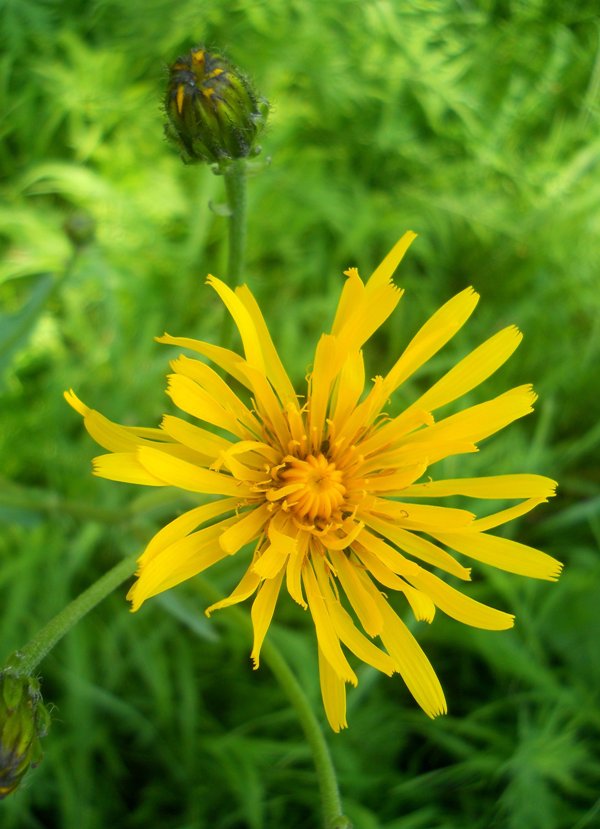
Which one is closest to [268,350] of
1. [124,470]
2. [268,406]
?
[268,406]

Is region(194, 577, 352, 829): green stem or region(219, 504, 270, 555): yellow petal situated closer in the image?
region(219, 504, 270, 555): yellow petal

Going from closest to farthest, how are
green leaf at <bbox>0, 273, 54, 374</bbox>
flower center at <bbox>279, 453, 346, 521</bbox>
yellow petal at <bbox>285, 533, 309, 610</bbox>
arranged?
yellow petal at <bbox>285, 533, 309, 610</bbox>
flower center at <bbox>279, 453, 346, 521</bbox>
green leaf at <bbox>0, 273, 54, 374</bbox>

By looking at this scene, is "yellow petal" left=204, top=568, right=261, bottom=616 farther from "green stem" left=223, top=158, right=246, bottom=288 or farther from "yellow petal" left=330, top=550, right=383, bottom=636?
"green stem" left=223, top=158, right=246, bottom=288

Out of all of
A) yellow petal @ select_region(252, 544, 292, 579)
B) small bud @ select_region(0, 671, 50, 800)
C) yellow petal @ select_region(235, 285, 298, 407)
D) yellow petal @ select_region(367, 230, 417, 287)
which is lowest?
small bud @ select_region(0, 671, 50, 800)

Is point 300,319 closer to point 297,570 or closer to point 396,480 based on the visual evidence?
point 396,480

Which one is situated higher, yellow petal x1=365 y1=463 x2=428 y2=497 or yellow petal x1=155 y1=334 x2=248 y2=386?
yellow petal x1=155 y1=334 x2=248 y2=386

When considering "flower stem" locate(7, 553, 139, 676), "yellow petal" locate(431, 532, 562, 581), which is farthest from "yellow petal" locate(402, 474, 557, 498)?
"flower stem" locate(7, 553, 139, 676)

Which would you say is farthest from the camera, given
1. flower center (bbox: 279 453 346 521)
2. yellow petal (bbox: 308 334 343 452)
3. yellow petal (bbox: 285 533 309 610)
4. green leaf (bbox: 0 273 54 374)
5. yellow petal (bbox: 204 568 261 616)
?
green leaf (bbox: 0 273 54 374)
